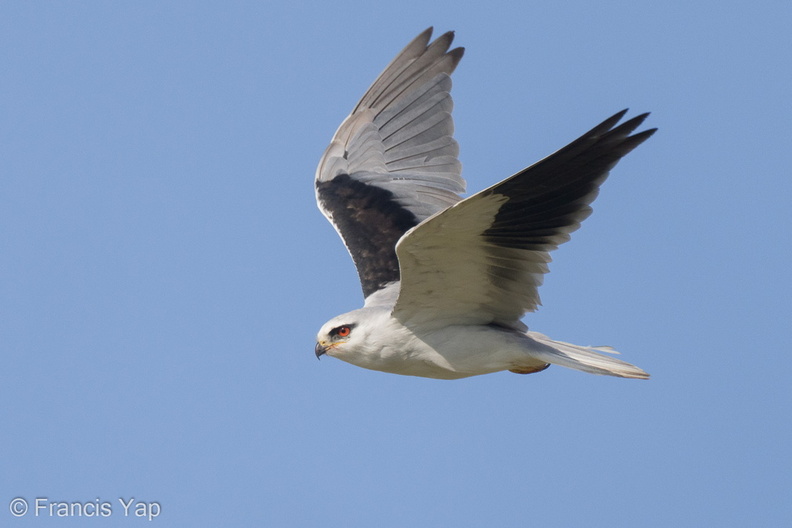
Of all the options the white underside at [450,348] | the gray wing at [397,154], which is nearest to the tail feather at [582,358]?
the white underside at [450,348]

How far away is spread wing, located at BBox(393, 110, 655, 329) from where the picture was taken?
549 centimetres

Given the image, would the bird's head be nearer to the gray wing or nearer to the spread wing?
the spread wing

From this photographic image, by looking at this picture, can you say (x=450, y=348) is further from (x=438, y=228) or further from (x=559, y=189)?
(x=559, y=189)

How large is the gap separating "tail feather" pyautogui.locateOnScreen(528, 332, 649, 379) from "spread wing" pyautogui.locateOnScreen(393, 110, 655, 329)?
284mm

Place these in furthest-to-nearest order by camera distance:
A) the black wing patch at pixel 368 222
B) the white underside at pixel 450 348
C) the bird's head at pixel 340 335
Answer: the black wing patch at pixel 368 222
the bird's head at pixel 340 335
the white underside at pixel 450 348

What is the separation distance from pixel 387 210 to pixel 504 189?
2.98 m

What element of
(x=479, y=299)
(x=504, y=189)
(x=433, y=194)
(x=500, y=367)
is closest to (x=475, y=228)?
(x=504, y=189)

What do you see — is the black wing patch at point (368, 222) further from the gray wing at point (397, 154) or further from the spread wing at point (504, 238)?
the spread wing at point (504, 238)

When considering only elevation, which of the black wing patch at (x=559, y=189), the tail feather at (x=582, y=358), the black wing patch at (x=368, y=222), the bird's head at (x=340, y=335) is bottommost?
the tail feather at (x=582, y=358)

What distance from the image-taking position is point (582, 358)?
6.46 meters

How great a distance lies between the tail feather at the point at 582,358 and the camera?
617cm

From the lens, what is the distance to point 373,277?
7.98 meters

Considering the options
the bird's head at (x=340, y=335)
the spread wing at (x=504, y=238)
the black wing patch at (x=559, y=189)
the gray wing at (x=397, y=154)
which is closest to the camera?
the black wing patch at (x=559, y=189)

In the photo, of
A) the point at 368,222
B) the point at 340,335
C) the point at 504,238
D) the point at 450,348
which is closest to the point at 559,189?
the point at 504,238
